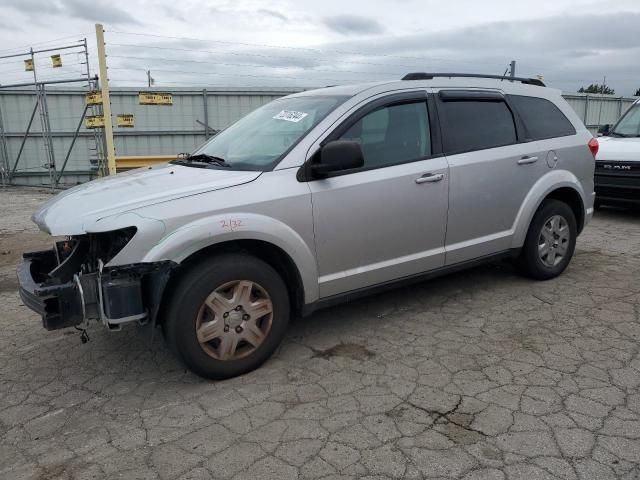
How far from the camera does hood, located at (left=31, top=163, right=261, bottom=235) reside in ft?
9.78

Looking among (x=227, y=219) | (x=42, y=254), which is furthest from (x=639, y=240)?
(x=42, y=254)

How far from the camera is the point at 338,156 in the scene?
3348mm

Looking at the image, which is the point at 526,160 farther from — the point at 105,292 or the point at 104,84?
the point at 104,84

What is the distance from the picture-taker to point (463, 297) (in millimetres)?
4660

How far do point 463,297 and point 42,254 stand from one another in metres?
3.32

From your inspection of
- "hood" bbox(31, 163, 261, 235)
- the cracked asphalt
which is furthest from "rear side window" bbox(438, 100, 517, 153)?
"hood" bbox(31, 163, 261, 235)

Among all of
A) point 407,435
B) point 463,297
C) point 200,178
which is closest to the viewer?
point 407,435

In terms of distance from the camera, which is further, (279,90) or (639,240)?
(279,90)

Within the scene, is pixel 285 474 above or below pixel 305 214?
below

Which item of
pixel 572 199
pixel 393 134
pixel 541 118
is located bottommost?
pixel 572 199

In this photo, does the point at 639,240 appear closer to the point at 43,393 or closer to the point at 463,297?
the point at 463,297

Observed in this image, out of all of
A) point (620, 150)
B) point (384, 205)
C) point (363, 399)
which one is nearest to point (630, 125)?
point (620, 150)

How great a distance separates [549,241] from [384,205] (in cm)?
206

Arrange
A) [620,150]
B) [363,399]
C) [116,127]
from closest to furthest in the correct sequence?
[363,399]
[620,150]
[116,127]
